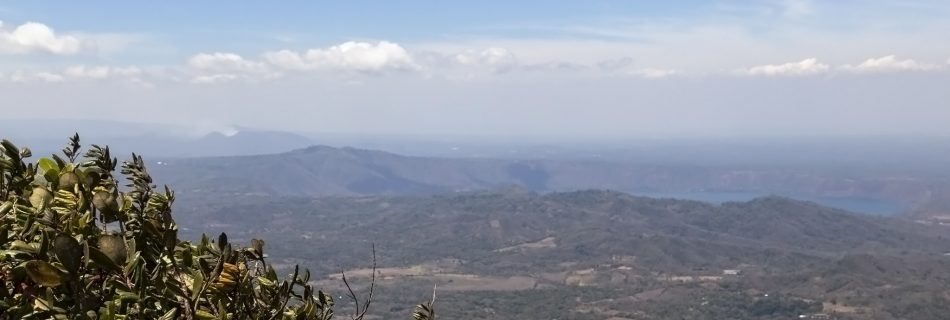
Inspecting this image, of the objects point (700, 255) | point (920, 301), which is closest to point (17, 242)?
point (920, 301)

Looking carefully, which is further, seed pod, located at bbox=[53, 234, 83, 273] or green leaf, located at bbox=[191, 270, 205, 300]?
green leaf, located at bbox=[191, 270, 205, 300]

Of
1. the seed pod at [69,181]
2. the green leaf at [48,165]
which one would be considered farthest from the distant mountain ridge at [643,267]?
the seed pod at [69,181]

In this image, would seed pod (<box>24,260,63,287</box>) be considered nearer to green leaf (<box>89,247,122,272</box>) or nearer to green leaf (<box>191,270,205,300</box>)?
green leaf (<box>89,247,122,272</box>)

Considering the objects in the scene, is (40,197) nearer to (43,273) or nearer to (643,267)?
(43,273)

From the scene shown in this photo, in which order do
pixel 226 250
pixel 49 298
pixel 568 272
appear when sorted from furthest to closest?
pixel 568 272, pixel 226 250, pixel 49 298

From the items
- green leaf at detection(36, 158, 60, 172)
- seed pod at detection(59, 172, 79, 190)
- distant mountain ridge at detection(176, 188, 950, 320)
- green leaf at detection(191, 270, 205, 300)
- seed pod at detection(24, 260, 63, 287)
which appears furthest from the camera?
distant mountain ridge at detection(176, 188, 950, 320)

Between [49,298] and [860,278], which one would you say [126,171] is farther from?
[860,278]

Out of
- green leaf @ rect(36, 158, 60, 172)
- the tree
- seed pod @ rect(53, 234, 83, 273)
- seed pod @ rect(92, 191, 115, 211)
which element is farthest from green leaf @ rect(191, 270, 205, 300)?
green leaf @ rect(36, 158, 60, 172)

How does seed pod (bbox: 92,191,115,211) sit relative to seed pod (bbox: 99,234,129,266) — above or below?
above

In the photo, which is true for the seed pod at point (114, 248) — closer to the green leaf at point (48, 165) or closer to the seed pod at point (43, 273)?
the seed pod at point (43, 273)
